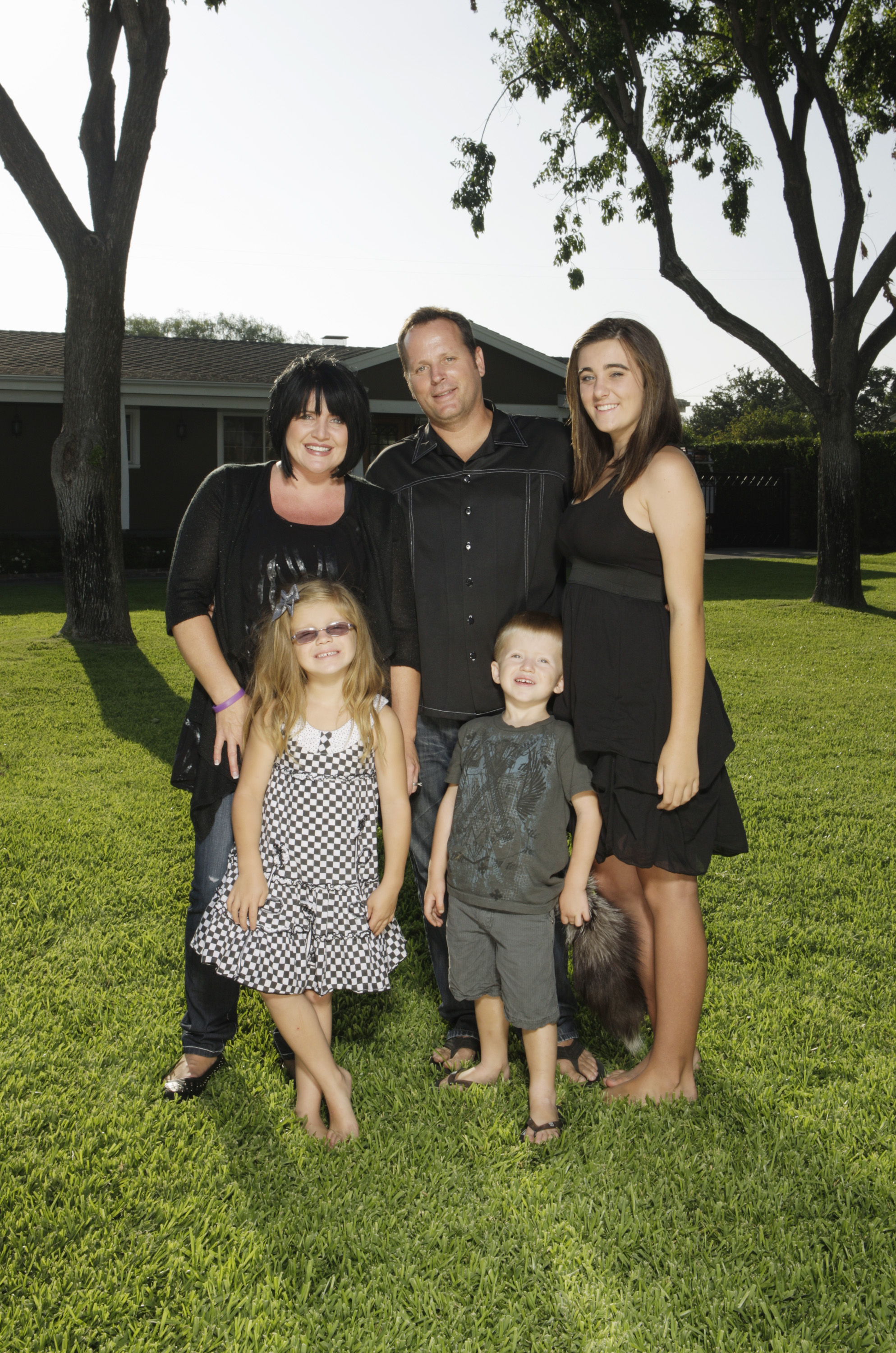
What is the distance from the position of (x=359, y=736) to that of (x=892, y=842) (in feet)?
10.7

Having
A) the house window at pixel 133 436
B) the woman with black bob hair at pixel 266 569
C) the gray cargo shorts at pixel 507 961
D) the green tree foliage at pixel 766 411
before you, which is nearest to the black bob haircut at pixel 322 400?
the woman with black bob hair at pixel 266 569

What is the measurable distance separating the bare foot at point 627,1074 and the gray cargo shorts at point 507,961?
0.30m

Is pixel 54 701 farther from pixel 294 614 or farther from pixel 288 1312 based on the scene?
pixel 288 1312

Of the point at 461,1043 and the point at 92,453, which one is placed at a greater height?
the point at 92,453

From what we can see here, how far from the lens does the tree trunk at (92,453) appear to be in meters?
10.6

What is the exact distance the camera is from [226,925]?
264 cm

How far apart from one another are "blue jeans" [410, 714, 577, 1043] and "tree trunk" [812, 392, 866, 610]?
11353mm

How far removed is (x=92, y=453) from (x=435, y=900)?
30.2 ft

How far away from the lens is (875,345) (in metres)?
13.8

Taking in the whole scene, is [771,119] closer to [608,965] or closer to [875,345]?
[875,345]

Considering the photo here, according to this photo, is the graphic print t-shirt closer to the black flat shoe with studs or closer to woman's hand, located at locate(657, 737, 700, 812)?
woman's hand, located at locate(657, 737, 700, 812)

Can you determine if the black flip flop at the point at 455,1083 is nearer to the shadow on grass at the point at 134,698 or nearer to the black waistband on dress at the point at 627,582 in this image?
the black waistband on dress at the point at 627,582

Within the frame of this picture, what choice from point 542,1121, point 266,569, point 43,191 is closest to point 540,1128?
point 542,1121

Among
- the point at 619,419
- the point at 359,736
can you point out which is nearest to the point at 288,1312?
the point at 359,736
